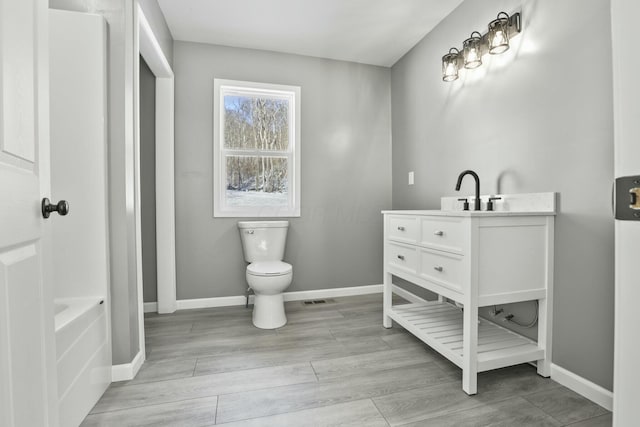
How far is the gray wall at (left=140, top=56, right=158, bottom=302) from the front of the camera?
2.53 metres

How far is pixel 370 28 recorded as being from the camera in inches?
96.6

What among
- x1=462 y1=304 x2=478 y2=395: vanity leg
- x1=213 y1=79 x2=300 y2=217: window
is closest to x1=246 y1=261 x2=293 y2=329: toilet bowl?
x1=213 y1=79 x2=300 y2=217: window

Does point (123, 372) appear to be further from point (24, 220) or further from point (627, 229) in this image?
point (627, 229)

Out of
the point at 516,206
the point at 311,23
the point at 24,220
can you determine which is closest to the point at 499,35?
the point at 516,206

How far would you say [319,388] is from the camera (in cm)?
149

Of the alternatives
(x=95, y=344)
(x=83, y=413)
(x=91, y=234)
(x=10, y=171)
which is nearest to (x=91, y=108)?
(x=91, y=234)

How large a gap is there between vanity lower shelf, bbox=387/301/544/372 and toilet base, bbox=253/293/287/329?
80 cm

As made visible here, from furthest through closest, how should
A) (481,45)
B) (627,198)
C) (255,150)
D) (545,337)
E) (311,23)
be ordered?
(255,150)
(311,23)
(481,45)
(545,337)
(627,198)

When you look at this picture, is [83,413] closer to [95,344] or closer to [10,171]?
[95,344]

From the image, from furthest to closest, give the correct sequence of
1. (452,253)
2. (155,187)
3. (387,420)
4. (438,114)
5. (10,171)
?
(155,187) → (438,114) → (452,253) → (387,420) → (10,171)

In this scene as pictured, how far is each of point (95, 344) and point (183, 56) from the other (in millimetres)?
2272

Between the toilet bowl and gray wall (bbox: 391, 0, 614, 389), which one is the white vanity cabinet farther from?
the toilet bowl

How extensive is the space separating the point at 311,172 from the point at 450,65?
1.41 m

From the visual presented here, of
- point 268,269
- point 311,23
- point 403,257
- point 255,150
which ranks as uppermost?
point 311,23
